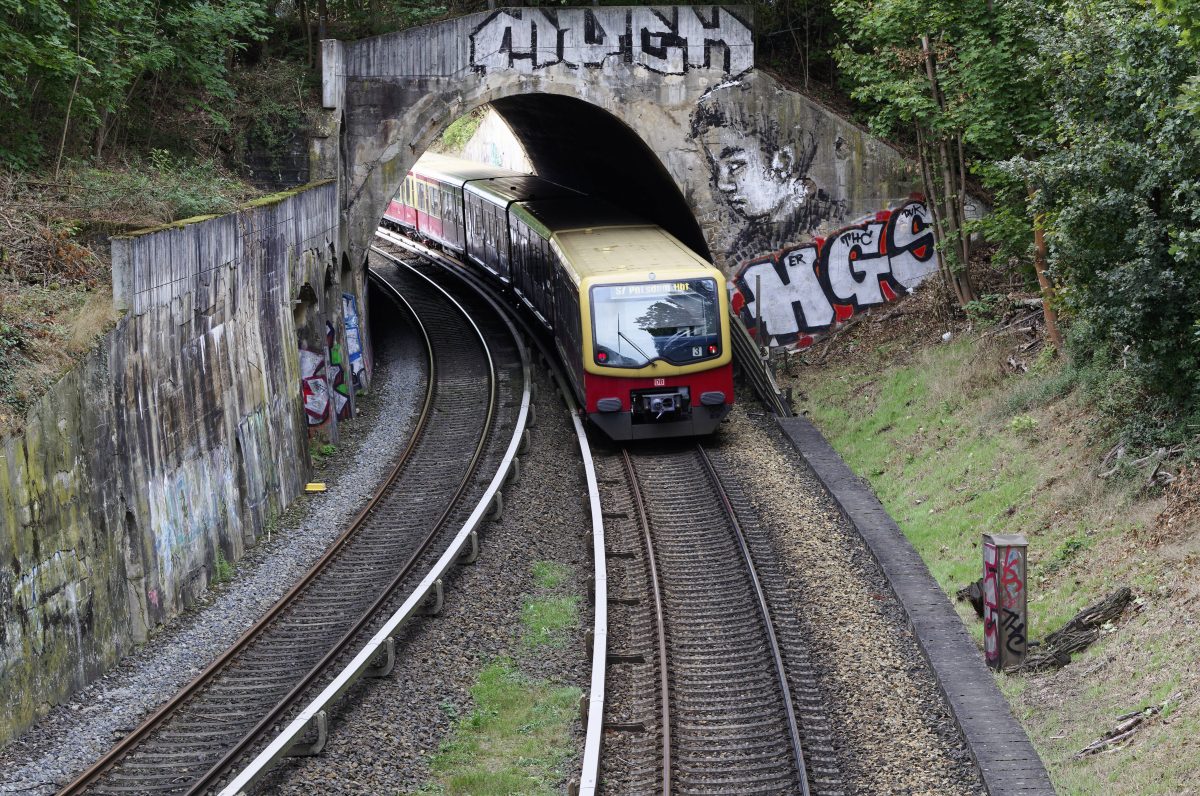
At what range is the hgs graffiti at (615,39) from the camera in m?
23.2

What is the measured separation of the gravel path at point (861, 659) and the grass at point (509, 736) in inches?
87.8

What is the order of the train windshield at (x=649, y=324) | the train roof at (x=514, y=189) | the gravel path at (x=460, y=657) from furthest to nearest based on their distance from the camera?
the train roof at (x=514, y=189) < the train windshield at (x=649, y=324) < the gravel path at (x=460, y=657)

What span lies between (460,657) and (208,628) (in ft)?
9.01

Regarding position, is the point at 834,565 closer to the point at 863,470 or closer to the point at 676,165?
the point at 863,470

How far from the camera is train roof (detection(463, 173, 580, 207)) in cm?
2697

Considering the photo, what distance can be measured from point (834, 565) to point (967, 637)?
2442 millimetres

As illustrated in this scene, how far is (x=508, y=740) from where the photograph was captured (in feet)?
33.1

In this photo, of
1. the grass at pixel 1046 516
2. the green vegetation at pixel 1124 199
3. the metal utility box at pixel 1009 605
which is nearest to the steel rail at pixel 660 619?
the grass at pixel 1046 516

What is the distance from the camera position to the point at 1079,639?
35.5 feet

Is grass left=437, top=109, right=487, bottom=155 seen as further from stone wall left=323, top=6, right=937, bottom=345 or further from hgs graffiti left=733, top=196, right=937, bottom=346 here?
hgs graffiti left=733, top=196, right=937, bottom=346

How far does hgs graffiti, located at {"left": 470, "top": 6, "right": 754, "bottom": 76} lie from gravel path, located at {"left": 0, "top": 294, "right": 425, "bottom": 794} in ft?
22.5

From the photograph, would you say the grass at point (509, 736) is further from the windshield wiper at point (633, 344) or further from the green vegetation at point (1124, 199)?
the green vegetation at point (1124, 199)

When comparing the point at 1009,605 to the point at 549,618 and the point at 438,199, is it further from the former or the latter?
the point at 438,199

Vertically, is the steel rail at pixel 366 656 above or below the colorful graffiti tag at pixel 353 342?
below
